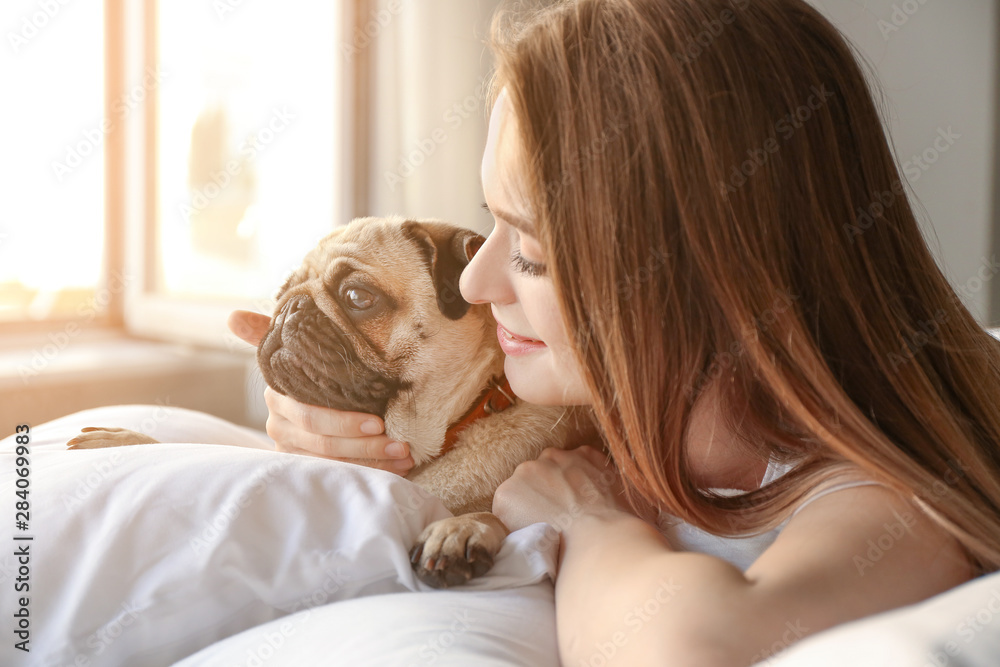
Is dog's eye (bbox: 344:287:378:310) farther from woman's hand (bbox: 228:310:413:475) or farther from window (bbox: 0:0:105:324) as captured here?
window (bbox: 0:0:105:324)

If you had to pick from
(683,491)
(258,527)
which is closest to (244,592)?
(258,527)

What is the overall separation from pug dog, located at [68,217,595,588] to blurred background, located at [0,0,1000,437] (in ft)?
3.13

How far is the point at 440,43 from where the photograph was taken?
2.29 metres

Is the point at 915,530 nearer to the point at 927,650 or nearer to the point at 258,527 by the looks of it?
the point at 927,650

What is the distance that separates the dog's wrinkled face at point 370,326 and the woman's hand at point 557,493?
237 mm

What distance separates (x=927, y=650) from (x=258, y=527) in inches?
23.3
